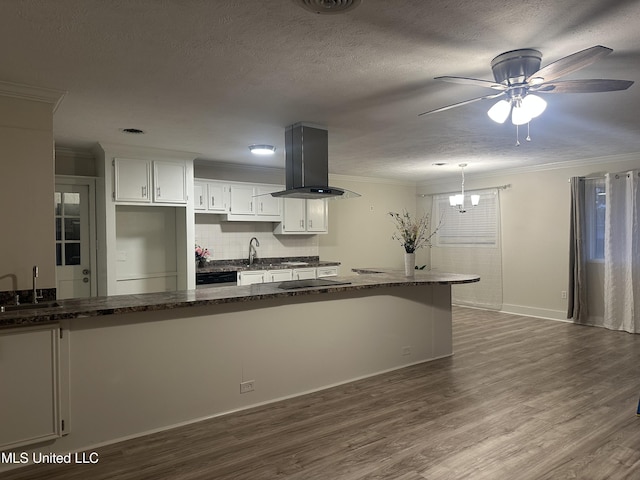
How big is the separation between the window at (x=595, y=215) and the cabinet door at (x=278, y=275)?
441 centimetres

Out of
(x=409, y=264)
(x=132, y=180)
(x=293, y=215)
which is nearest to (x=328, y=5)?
(x=409, y=264)

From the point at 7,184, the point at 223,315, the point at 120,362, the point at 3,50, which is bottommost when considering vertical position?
the point at 120,362

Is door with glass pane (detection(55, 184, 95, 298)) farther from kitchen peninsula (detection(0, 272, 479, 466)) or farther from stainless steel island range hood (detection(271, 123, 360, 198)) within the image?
stainless steel island range hood (detection(271, 123, 360, 198))

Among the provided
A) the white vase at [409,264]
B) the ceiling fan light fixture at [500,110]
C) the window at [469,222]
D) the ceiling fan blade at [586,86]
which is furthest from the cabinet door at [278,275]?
the ceiling fan blade at [586,86]

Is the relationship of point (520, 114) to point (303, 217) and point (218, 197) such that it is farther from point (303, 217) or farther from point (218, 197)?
point (303, 217)

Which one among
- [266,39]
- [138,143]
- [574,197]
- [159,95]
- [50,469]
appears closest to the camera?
[266,39]

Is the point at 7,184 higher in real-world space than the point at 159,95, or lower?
lower

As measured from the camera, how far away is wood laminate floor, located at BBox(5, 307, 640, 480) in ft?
8.19

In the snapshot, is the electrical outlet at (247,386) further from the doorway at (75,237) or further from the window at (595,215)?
the window at (595,215)

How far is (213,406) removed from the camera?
3.26 m

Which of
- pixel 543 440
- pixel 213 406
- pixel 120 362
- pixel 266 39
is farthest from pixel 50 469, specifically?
pixel 543 440

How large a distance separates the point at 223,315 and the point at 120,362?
762 millimetres

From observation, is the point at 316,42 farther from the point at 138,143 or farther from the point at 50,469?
the point at 138,143

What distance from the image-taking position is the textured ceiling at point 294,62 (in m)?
2.07
